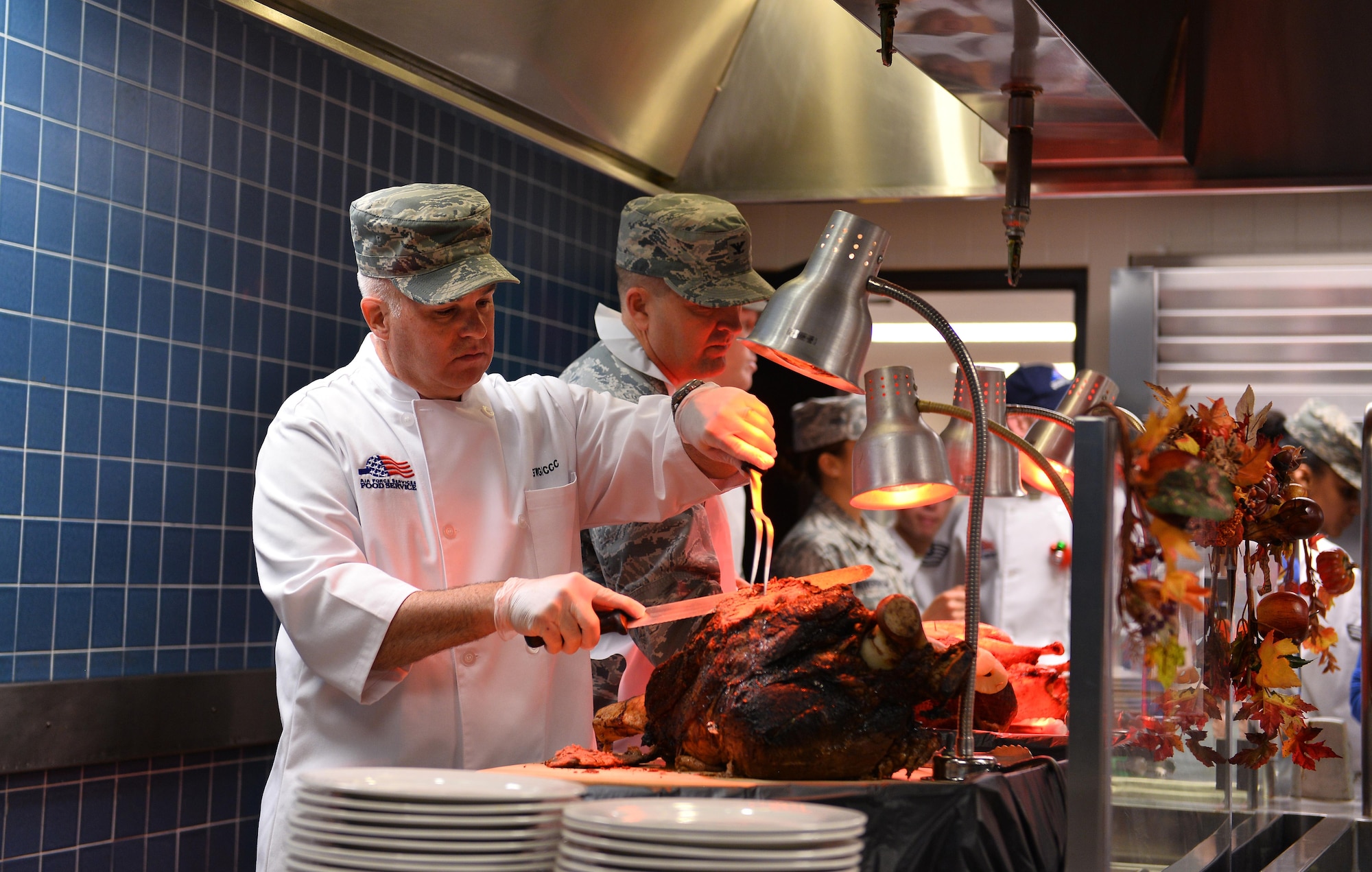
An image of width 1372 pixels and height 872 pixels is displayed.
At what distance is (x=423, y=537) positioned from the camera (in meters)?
2.12

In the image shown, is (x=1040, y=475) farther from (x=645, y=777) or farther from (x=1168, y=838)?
(x=645, y=777)

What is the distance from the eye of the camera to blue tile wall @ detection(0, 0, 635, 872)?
2.88 meters

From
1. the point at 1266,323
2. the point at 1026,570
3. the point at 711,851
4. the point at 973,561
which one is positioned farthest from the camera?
the point at 1026,570

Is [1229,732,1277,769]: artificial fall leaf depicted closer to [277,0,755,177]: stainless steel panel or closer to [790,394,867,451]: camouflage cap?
[277,0,755,177]: stainless steel panel

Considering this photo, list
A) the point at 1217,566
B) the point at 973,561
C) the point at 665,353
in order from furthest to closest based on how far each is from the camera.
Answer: the point at 665,353 < the point at 1217,566 < the point at 973,561

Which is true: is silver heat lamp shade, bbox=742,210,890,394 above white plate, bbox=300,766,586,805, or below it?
above

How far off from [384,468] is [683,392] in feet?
1.61

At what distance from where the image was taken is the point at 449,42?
220cm

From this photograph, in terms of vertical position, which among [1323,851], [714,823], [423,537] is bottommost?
[1323,851]

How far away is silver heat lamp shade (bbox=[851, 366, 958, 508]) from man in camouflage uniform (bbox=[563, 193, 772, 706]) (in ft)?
2.53

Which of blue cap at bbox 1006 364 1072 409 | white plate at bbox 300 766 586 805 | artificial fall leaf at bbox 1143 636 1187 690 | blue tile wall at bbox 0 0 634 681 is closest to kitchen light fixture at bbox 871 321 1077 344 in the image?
blue cap at bbox 1006 364 1072 409

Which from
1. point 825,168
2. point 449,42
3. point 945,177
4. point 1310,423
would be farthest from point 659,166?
point 1310,423

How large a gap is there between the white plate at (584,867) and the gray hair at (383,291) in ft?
3.78

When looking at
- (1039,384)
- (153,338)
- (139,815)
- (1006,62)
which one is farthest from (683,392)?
(1039,384)
